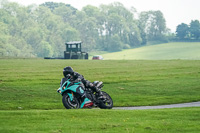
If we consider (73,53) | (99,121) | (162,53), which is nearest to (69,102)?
(99,121)

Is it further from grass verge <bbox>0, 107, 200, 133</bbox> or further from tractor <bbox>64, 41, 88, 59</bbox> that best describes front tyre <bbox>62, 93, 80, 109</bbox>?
tractor <bbox>64, 41, 88, 59</bbox>

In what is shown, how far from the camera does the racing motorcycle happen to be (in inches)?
738

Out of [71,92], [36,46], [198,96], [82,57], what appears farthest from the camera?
[36,46]

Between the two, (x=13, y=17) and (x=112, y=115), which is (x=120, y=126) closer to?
(x=112, y=115)

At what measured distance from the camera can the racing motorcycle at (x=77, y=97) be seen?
18.8 m

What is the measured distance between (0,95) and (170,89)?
12.4m

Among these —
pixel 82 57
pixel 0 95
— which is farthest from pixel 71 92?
pixel 82 57

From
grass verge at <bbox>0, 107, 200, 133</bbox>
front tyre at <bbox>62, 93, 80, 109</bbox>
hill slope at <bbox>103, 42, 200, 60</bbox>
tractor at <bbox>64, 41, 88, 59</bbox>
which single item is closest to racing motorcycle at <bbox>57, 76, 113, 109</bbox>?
front tyre at <bbox>62, 93, 80, 109</bbox>

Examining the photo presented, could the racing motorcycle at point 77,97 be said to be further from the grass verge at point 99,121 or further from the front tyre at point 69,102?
the grass verge at point 99,121

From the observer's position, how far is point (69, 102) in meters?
18.8

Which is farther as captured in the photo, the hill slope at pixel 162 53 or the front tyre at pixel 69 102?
the hill slope at pixel 162 53

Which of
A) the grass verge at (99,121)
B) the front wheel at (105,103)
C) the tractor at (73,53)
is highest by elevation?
the grass verge at (99,121)

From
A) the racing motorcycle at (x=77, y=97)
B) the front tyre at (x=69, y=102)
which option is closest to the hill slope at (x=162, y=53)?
the racing motorcycle at (x=77, y=97)

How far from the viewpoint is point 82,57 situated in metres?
103
